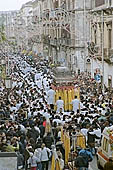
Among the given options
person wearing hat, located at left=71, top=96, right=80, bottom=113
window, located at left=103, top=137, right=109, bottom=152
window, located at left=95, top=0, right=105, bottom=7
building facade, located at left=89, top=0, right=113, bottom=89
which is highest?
window, located at left=95, top=0, right=105, bottom=7

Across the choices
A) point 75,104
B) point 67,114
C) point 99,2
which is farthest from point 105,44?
point 67,114

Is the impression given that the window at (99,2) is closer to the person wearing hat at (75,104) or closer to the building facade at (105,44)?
the building facade at (105,44)

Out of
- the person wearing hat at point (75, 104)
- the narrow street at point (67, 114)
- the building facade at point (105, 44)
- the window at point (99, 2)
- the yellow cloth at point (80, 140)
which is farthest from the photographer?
the window at point (99, 2)

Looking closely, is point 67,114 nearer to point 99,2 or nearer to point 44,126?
point 44,126

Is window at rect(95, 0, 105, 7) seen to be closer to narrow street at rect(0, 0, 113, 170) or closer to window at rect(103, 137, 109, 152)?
narrow street at rect(0, 0, 113, 170)

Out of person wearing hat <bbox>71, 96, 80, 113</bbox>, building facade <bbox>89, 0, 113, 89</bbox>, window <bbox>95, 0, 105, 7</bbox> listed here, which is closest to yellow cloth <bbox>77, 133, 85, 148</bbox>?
person wearing hat <bbox>71, 96, 80, 113</bbox>

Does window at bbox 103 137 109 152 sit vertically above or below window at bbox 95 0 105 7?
below

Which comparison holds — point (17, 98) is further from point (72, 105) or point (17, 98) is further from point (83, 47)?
point (83, 47)

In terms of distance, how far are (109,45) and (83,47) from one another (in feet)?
45.5

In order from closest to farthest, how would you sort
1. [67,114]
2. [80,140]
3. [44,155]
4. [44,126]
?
[44,155], [80,140], [44,126], [67,114]

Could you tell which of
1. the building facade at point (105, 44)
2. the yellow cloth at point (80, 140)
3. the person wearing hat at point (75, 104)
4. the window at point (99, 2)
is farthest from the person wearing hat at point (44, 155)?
the window at point (99, 2)

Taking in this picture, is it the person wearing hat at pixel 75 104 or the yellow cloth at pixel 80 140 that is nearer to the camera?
the yellow cloth at pixel 80 140

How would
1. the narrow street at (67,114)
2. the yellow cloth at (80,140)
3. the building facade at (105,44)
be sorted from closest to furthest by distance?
1. the narrow street at (67,114)
2. the yellow cloth at (80,140)
3. the building facade at (105,44)

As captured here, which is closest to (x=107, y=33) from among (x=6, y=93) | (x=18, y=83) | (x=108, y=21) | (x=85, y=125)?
(x=108, y=21)
